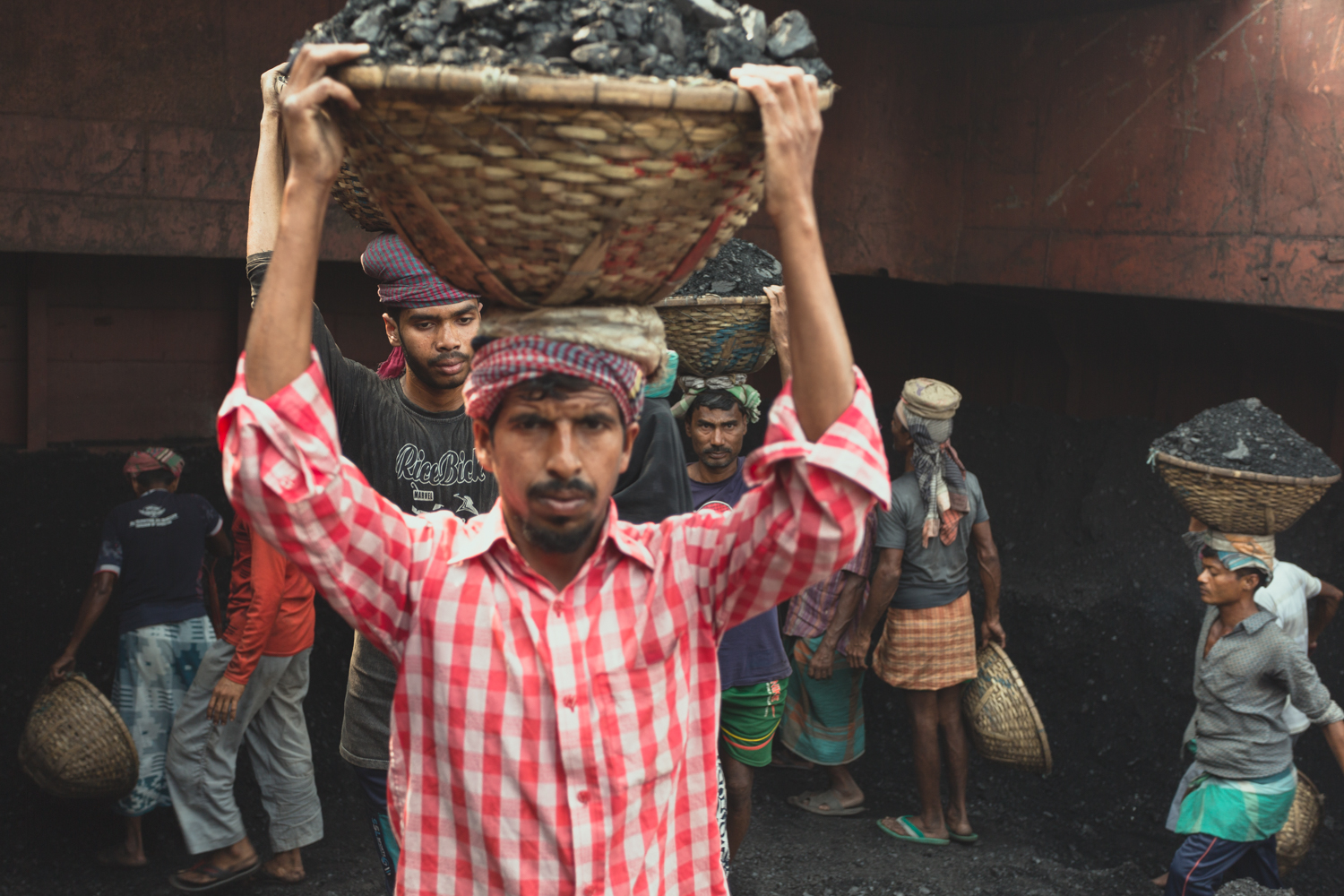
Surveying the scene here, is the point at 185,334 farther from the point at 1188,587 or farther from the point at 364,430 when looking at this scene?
the point at 1188,587

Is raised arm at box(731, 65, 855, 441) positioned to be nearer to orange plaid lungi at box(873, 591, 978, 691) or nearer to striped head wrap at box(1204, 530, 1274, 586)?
striped head wrap at box(1204, 530, 1274, 586)

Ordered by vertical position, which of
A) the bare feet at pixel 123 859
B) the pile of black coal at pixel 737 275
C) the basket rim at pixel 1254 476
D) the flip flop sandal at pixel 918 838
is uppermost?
the pile of black coal at pixel 737 275

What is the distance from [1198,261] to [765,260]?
3.31m

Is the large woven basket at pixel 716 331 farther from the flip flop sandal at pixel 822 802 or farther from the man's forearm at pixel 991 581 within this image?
the flip flop sandal at pixel 822 802

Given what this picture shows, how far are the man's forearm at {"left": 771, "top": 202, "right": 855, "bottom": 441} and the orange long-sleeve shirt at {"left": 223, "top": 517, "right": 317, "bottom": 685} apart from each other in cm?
302

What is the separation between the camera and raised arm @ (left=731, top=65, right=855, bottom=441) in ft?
4.58

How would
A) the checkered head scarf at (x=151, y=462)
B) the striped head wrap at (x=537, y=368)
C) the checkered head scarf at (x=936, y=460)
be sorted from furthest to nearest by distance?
the checkered head scarf at (x=936, y=460)
the checkered head scarf at (x=151, y=462)
the striped head wrap at (x=537, y=368)

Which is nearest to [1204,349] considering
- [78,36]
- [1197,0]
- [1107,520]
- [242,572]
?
[1107,520]

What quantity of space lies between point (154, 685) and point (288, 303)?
12.5 ft

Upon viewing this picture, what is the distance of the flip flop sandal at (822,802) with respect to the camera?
17.5 feet

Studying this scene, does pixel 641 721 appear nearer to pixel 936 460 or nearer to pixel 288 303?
pixel 288 303

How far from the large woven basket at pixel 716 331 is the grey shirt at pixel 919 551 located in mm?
1066

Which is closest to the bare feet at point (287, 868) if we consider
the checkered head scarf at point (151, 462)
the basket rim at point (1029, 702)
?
the checkered head scarf at point (151, 462)

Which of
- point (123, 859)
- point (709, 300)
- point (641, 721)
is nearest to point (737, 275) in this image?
point (709, 300)
